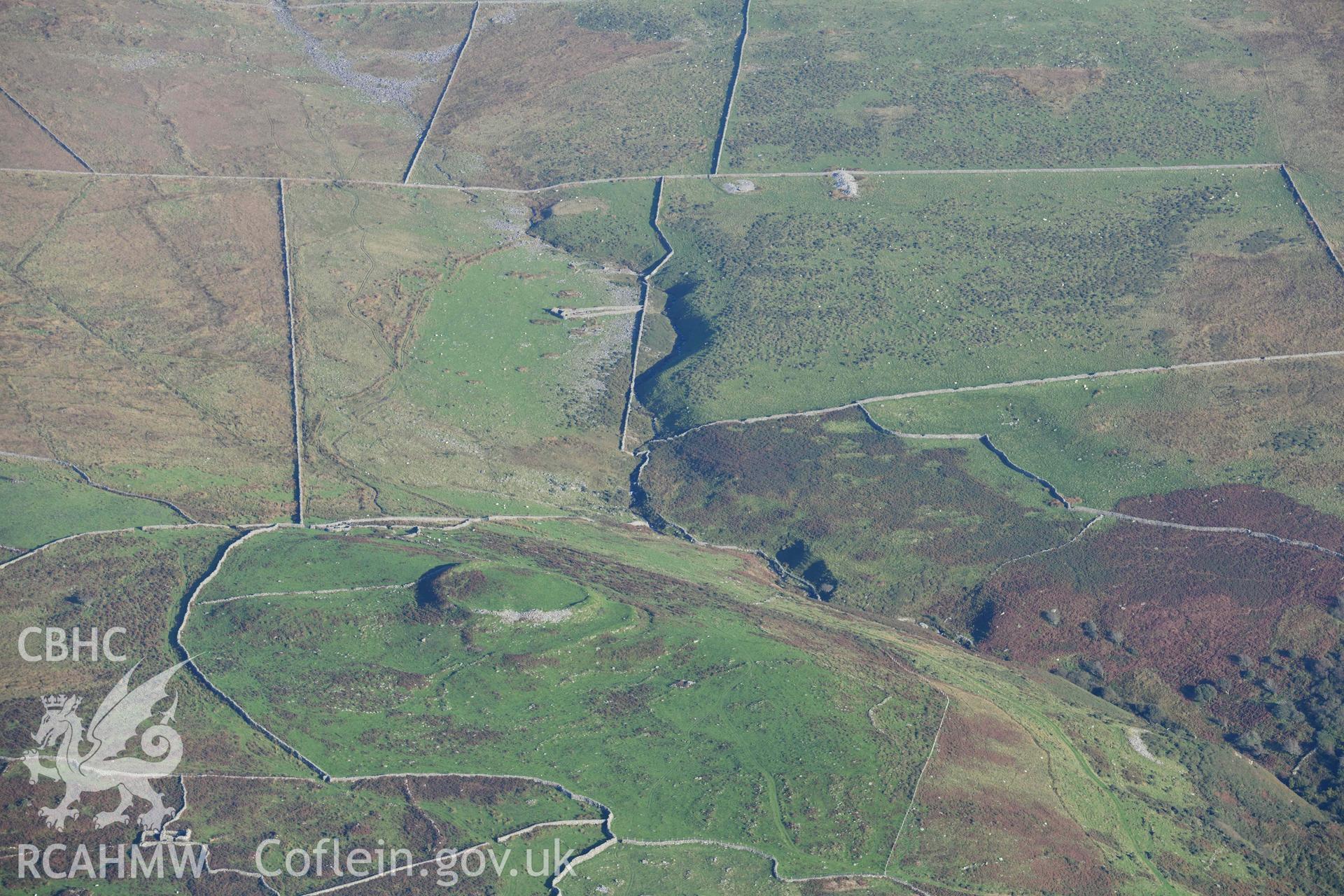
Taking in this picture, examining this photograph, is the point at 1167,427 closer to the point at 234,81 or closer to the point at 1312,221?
the point at 1312,221

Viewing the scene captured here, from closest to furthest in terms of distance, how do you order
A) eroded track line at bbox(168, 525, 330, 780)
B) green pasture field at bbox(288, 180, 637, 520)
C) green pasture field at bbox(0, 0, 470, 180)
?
eroded track line at bbox(168, 525, 330, 780)
green pasture field at bbox(288, 180, 637, 520)
green pasture field at bbox(0, 0, 470, 180)

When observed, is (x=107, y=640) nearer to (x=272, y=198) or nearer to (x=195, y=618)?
(x=195, y=618)

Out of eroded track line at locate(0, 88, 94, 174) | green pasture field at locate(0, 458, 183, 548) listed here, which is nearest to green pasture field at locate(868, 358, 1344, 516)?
green pasture field at locate(0, 458, 183, 548)

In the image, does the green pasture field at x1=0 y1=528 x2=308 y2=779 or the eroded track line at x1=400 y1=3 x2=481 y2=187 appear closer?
the green pasture field at x1=0 y1=528 x2=308 y2=779

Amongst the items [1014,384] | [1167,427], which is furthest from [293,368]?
[1167,427]

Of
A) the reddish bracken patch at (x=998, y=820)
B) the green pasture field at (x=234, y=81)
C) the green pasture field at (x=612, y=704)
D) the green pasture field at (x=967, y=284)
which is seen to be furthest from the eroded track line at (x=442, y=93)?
the reddish bracken patch at (x=998, y=820)

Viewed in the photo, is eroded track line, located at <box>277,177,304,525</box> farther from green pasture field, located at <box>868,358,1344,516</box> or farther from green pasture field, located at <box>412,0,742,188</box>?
green pasture field, located at <box>868,358,1344,516</box>

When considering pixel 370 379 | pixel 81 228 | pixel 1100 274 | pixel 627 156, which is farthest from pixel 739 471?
pixel 81 228
